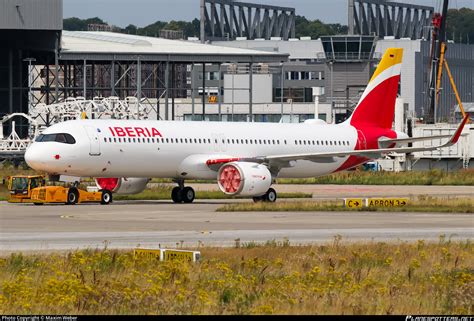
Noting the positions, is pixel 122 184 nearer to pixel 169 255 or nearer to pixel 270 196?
→ pixel 270 196

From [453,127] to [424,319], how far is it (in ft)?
335

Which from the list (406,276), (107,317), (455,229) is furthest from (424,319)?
(455,229)

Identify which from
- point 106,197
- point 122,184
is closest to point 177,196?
A: point 122,184

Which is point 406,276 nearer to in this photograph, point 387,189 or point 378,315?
point 378,315

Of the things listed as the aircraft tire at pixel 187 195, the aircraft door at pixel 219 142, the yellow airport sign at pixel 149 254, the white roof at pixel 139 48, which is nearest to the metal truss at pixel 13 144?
the white roof at pixel 139 48

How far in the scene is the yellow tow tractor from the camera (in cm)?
5912

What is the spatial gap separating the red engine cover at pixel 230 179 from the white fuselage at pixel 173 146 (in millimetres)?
1996

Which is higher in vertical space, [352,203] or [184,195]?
[352,203]

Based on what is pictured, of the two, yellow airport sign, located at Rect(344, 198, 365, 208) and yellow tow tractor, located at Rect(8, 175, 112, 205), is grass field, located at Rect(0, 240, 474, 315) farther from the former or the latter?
yellow tow tractor, located at Rect(8, 175, 112, 205)

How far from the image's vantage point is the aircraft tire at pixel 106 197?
194ft

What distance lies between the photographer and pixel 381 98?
69625 mm

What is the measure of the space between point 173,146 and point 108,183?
4.90 metres

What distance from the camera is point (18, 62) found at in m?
117

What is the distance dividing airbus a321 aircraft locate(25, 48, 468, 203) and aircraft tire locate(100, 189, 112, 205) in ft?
0.18
